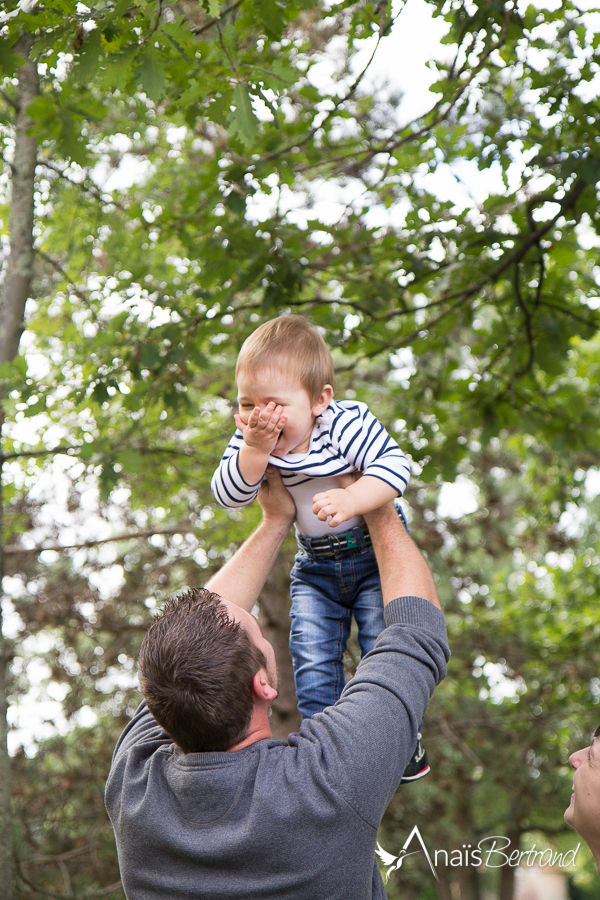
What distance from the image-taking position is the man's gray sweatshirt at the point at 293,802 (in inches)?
62.2

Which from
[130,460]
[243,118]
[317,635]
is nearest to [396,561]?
[317,635]

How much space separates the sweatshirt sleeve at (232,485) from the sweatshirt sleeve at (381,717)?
0.62 metres

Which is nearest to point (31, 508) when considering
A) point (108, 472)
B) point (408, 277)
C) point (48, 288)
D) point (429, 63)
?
point (48, 288)

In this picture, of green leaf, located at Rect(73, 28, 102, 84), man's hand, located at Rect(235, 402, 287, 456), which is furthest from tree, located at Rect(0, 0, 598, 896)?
man's hand, located at Rect(235, 402, 287, 456)

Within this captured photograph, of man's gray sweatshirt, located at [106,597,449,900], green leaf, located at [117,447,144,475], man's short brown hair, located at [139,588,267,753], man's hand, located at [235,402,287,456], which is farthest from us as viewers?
green leaf, located at [117,447,144,475]

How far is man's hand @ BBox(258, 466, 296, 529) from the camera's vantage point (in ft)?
7.50

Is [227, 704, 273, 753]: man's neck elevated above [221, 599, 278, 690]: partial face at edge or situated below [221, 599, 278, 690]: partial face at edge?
below

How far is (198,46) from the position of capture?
9.18 feet

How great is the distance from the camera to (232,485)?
7.19ft

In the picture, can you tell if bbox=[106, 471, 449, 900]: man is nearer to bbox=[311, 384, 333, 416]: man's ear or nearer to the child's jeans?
the child's jeans

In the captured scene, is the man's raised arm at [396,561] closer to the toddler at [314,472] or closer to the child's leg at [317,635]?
the toddler at [314,472]

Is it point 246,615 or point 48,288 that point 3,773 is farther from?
point 48,288

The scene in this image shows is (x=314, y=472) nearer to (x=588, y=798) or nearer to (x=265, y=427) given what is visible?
(x=265, y=427)

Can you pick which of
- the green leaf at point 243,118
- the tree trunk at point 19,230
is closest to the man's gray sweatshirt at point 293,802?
the green leaf at point 243,118
